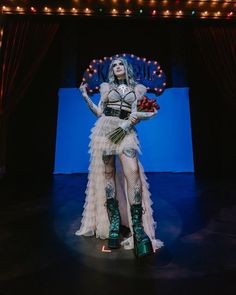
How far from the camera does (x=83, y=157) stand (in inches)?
213

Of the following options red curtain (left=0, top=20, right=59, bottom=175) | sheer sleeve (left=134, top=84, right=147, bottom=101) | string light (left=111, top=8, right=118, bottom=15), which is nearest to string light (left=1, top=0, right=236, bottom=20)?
string light (left=111, top=8, right=118, bottom=15)

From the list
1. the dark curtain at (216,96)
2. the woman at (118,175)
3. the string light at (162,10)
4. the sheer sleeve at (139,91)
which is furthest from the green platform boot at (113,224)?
the string light at (162,10)

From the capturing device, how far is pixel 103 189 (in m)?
1.81

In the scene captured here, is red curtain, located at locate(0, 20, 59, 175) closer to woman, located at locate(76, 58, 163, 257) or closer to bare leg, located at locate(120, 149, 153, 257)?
woman, located at locate(76, 58, 163, 257)

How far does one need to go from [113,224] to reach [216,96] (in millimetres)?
4776

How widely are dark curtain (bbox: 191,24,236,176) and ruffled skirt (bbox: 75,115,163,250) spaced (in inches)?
158

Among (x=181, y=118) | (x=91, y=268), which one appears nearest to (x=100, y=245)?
(x=91, y=268)

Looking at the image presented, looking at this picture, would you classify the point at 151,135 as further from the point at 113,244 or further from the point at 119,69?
the point at 113,244

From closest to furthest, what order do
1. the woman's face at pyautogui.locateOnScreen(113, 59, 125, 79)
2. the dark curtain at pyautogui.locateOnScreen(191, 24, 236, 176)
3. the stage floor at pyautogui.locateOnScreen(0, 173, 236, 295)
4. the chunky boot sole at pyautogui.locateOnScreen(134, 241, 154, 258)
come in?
the stage floor at pyautogui.locateOnScreen(0, 173, 236, 295), the chunky boot sole at pyautogui.locateOnScreen(134, 241, 154, 258), the woman's face at pyautogui.locateOnScreen(113, 59, 125, 79), the dark curtain at pyautogui.locateOnScreen(191, 24, 236, 176)

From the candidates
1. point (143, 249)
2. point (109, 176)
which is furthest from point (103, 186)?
point (143, 249)

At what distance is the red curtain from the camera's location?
452 centimetres

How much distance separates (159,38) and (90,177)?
199 inches

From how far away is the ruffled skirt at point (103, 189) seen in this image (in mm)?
1630

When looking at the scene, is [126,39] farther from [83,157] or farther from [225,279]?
[225,279]
